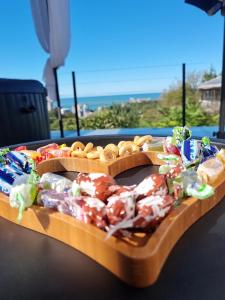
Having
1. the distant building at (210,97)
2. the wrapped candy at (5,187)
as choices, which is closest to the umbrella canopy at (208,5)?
the wrapped candy at (5,187)

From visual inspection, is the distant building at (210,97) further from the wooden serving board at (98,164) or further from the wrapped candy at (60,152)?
the wrapped candy at (60,152)

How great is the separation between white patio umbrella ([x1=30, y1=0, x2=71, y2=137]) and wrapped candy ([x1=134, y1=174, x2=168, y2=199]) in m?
2.18

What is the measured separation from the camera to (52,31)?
2205 millimetres

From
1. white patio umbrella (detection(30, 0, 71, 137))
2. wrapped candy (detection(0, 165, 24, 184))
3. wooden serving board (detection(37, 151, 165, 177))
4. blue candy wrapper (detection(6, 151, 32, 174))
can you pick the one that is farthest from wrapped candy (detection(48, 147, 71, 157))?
white patio umbrella (detection(30, 0, 71, 137))

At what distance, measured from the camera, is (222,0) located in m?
1.79

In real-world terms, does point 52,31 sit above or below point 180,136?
A: above

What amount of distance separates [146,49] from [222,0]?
41.8 ft

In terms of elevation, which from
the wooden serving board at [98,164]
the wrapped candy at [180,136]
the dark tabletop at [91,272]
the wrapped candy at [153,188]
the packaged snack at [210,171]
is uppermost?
the wrapped candy at [180,136]

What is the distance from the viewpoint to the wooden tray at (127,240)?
10.3 inches

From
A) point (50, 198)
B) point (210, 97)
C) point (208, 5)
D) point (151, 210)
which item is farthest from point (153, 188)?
point (210, 97)

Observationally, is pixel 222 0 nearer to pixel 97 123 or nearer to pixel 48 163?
pixel 48 163

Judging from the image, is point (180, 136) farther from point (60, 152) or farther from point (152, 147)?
point (60, 152)

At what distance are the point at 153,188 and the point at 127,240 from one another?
10 centimetres

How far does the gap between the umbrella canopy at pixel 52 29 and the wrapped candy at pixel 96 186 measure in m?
2.14
